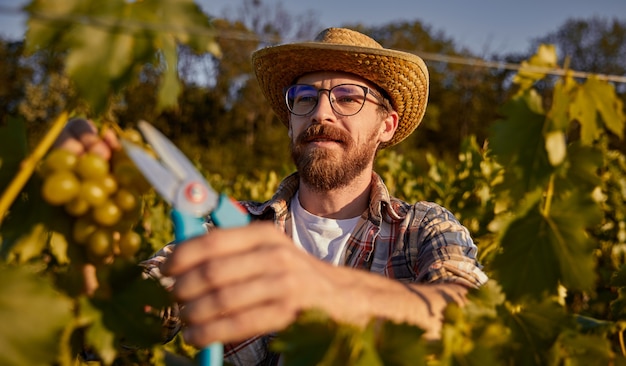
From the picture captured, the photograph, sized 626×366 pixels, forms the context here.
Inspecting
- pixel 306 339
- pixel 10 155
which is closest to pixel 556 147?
pixel 306 339

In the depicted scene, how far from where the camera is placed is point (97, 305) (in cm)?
90

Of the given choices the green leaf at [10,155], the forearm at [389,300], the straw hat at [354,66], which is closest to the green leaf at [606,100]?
the forearm at [389,300]

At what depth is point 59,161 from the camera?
891 mm

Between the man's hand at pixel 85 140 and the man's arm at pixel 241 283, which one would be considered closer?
the man's arm at pixel 241 283

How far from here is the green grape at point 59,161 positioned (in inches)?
35.1

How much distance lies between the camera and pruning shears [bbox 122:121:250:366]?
0.86m

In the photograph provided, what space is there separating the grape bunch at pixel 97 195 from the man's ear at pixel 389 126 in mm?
2062

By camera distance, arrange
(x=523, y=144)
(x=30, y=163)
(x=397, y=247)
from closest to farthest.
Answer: (x=30, y=163)
(x=523, y=144)
(x=397, y=247)

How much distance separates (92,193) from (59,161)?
7 cm

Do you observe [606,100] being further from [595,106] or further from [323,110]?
[323,110]

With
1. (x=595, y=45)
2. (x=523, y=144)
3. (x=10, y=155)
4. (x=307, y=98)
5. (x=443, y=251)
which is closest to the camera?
(x=10, y=155)

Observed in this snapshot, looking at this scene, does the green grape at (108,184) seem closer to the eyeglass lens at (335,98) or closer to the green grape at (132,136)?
the green grape at (132,136)

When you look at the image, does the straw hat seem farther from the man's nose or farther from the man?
the man's nose

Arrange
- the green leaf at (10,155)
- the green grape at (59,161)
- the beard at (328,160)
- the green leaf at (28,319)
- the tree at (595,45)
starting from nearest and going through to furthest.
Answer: the green leaf at (28,319), the green grape at (59,161), the green leaf at (10,155), the beard at (328,160), the tree at (595,45)
